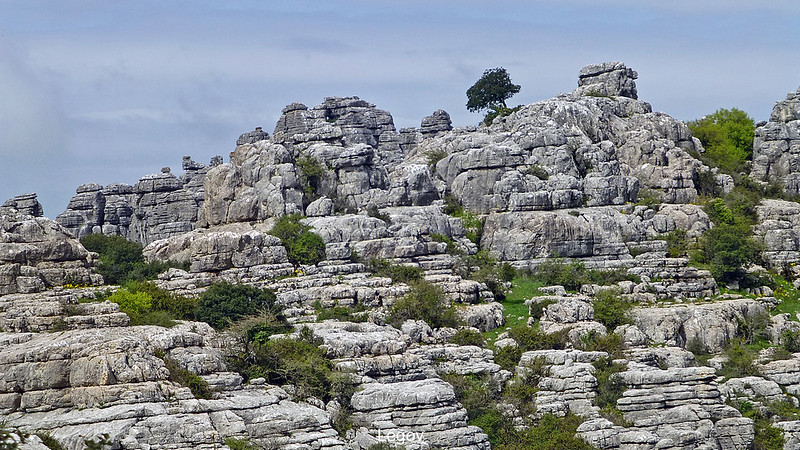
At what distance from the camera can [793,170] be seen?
112 m

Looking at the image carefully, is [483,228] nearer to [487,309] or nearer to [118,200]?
[487,309]

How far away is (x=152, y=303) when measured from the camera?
257ft

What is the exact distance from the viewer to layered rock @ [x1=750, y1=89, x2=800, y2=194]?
111000mm

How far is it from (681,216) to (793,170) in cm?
1520

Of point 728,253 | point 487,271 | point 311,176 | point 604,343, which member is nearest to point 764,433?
point 604,343

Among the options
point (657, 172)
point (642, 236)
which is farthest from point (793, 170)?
point (642, 236)

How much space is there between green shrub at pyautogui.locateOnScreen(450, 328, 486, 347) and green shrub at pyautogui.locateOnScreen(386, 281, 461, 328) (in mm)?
1810

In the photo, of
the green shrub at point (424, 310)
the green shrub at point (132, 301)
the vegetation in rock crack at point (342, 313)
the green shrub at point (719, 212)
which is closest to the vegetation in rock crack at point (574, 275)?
the green shrub at point (424, 310)

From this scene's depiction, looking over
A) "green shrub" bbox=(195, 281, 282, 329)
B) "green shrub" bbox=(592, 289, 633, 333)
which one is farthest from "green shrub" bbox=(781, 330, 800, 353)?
"green shrub" bbox=(195, 281, 282, 329)

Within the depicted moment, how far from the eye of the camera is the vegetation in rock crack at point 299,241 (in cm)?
9019

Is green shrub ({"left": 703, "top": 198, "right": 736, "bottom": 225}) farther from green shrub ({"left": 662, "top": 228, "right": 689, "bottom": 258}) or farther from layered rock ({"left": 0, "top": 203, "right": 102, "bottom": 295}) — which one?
layered rock ({"left": 0, "top": 203, "right": 102, "bottom": 295})

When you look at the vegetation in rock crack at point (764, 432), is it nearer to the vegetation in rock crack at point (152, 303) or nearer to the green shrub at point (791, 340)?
the green shrub at point (791, 340)

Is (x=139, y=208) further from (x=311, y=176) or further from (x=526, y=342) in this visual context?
(x=526, y=342)

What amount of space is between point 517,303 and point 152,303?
23595 mm
